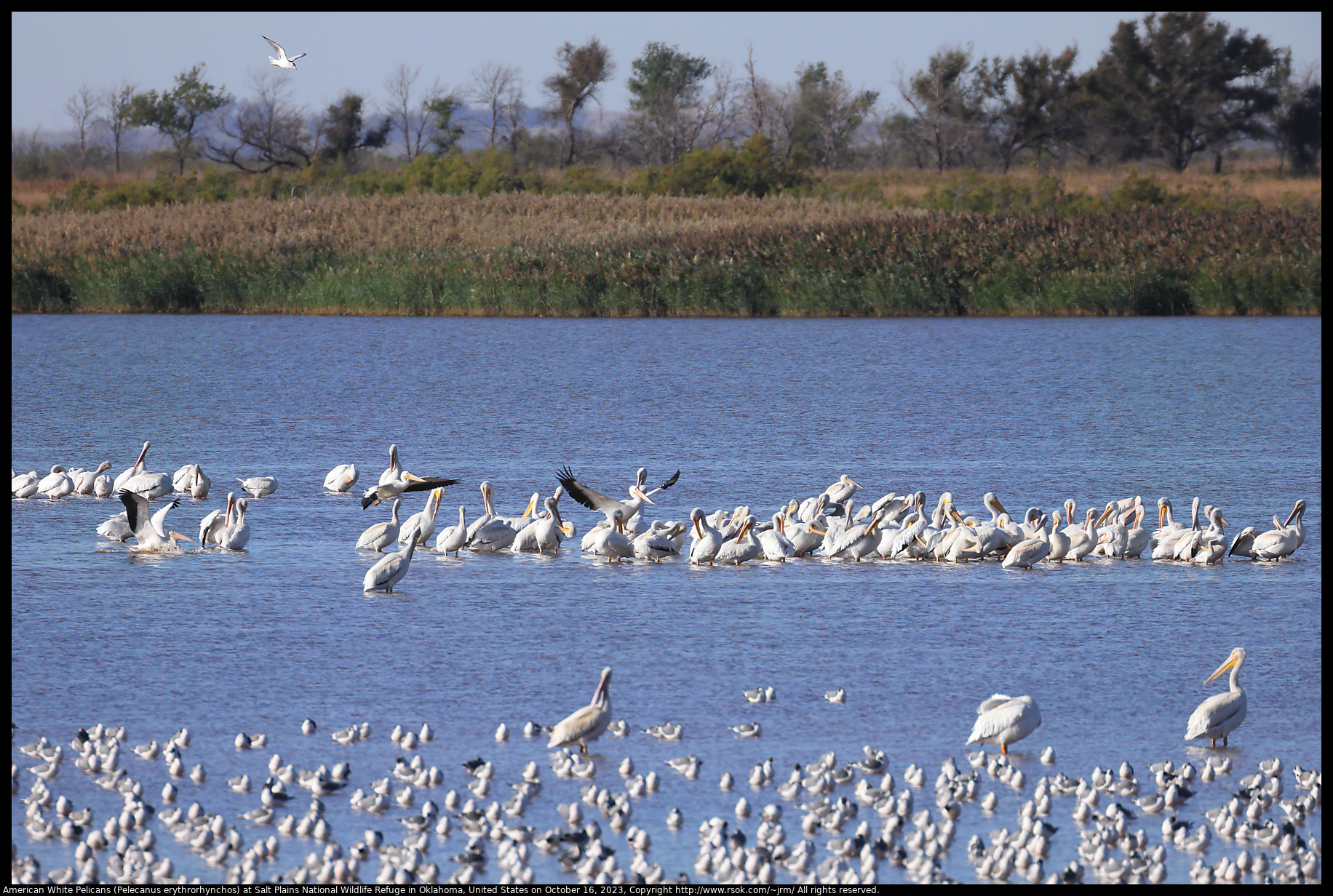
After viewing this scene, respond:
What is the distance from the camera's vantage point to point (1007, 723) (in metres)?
6.69

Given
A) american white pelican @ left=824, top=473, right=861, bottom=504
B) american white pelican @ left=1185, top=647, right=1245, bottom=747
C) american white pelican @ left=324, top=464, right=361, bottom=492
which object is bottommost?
american white pelican @ left=324, top=464, right=361, bottom=492

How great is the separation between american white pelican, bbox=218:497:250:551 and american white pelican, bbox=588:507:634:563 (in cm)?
229

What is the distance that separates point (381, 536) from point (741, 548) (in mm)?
2392

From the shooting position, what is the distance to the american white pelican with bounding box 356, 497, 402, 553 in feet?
36.1

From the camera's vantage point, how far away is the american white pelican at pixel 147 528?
10.8 m

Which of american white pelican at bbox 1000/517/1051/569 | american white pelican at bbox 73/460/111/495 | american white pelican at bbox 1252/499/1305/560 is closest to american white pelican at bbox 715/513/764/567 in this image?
american white pelican at bbox 1000/517/1051/569

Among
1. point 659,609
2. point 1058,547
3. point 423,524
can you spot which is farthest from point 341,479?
point 1058,547

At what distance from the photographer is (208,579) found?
10.1 metres

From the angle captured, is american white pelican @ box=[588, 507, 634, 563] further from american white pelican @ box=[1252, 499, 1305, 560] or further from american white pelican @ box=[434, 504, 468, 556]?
american white pelican @ box=[1252, 499, 1305, 560]

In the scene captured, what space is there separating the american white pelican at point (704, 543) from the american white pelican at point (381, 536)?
1977mm

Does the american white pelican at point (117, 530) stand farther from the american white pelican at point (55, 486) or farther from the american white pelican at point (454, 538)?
the american white pelican at point (454, 538)

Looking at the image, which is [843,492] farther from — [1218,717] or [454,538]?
[1218,717]

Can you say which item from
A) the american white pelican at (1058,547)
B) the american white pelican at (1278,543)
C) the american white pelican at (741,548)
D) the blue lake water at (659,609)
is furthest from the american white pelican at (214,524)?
the american white pelican at (1278,543)

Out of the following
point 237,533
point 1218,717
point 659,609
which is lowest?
point 659,609
